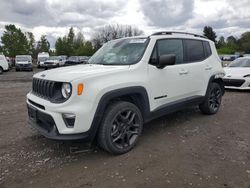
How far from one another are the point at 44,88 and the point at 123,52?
1.58m

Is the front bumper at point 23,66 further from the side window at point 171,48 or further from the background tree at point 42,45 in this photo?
the background tree at point 42,45

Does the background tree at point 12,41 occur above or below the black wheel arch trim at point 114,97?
above

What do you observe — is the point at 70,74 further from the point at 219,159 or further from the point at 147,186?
the point at 219,159

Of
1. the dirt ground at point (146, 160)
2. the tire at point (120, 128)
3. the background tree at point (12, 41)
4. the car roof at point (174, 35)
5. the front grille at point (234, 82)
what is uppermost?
the background tree at point (12, 41)

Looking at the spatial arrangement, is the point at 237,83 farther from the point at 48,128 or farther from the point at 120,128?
the point at 48,128

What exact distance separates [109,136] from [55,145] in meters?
1.20

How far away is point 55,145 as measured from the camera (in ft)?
13.1

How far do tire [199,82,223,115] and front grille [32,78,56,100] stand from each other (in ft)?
12.1

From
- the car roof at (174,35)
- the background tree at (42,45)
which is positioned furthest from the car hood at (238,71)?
the background tree at (42,45)

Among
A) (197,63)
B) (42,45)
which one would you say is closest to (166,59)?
(197,63)

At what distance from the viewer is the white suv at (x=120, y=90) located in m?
3.08

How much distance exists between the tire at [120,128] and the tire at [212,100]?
2449 millimetres

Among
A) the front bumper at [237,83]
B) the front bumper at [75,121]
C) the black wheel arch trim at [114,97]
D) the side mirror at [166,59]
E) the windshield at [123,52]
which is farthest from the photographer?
the front bumper at [237,83]

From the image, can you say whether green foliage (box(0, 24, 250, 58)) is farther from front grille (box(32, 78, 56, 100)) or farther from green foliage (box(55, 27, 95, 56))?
front grille (box(32, 78, 56, 100))
